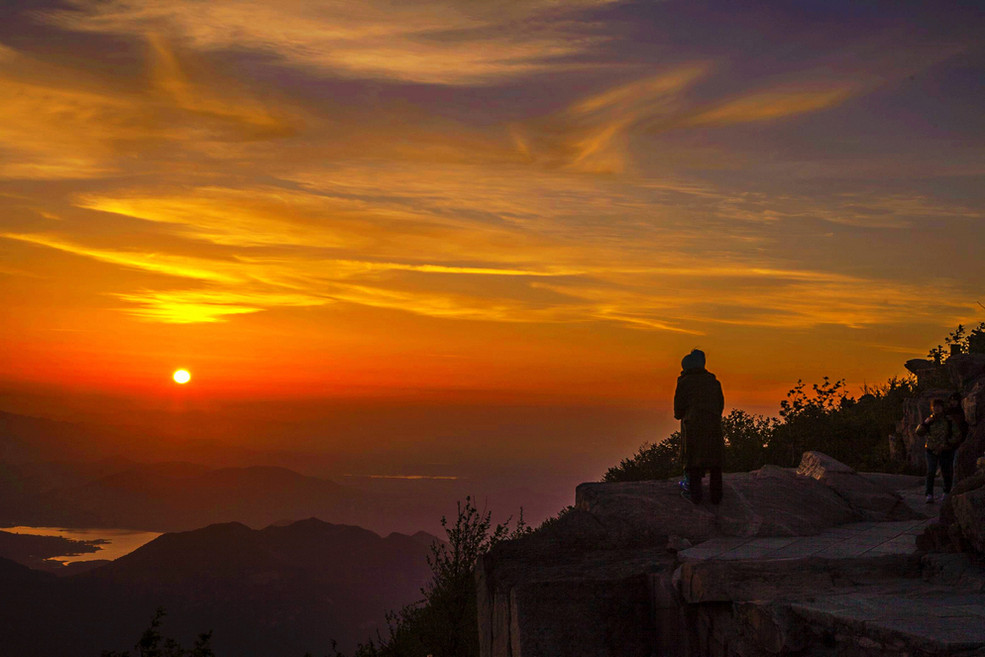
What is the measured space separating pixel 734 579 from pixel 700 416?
4074mm

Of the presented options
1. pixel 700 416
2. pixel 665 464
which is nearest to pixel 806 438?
pixel 665 464

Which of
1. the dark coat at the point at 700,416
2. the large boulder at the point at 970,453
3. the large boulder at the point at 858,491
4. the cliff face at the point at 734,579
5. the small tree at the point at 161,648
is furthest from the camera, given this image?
the small tree at the point at 161,648

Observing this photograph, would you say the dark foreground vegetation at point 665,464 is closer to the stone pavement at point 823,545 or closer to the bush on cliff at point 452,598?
the bush on cliff at point 452,598

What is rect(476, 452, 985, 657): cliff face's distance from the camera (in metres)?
8.26

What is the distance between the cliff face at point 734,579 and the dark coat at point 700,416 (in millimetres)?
670

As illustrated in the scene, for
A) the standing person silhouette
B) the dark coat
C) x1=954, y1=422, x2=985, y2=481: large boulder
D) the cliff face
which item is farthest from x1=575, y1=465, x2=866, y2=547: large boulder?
x1=954, y1=422, x2=985, y2=481: large boulder

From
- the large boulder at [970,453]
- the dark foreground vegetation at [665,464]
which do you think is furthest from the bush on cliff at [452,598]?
the large boulder at [970,453]

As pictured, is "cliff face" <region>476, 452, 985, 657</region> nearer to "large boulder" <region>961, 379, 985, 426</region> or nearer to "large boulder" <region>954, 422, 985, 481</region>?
"large boulder" <region>954, 422, 985, 481</region>

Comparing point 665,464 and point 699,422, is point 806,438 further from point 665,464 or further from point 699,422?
point 699,422

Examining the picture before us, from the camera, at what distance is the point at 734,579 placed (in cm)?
993

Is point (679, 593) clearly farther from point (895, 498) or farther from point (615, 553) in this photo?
point (895, 498)

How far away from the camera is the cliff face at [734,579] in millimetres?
8258

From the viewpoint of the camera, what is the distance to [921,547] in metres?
10.4

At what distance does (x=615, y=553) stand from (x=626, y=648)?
150cm
